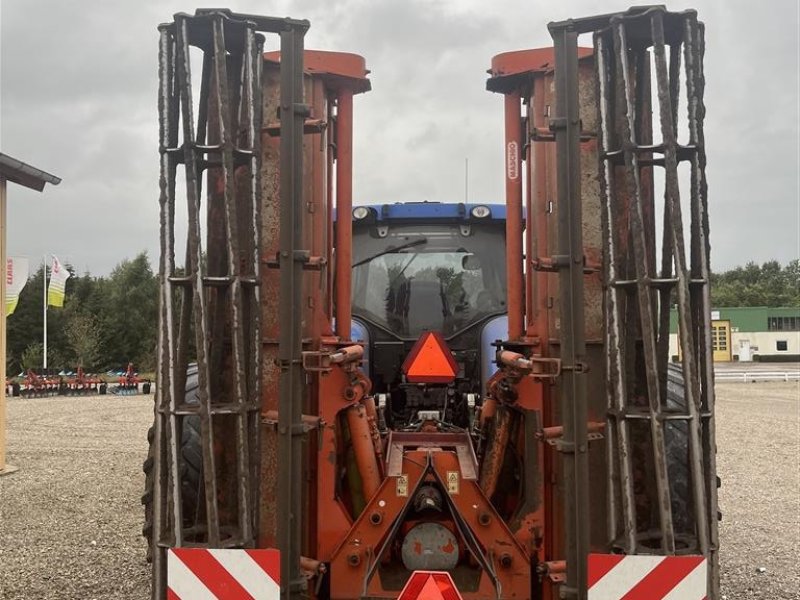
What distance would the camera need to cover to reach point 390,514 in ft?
10.9

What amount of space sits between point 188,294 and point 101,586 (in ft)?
10.9

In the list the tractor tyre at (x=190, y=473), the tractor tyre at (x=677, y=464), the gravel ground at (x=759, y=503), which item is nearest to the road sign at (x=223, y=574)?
the tractor tyre at (x=190, y=473)

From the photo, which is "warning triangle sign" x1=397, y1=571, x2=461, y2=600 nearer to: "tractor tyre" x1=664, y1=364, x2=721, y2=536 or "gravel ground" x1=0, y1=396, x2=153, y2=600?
"tractor tyre" x1=664, y1=364, x2=721, y2=536

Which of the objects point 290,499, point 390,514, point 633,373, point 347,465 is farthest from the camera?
point 347,465

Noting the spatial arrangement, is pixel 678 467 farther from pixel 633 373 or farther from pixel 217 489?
pixel 217 489

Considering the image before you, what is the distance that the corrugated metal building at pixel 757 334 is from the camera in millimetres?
46391

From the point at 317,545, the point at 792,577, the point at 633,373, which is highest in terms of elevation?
the point at 633,373

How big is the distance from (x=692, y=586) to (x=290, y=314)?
169cm

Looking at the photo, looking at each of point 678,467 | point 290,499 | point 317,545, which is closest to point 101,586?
point 317,545

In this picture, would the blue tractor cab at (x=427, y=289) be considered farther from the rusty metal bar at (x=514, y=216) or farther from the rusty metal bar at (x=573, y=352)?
the rusty metal bar at (x=573, y=352)

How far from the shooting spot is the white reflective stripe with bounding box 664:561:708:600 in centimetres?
255

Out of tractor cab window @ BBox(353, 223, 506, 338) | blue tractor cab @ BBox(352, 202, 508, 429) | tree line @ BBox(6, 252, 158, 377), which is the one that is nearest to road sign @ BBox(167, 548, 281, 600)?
blue tractor cab @ BBox(352, 202, 508, 429)

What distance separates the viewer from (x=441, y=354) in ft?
12.0

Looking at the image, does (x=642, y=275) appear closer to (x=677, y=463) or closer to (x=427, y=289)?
(x=677, y=463)
